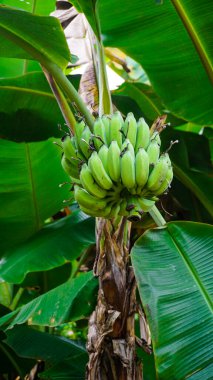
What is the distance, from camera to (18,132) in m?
1.62

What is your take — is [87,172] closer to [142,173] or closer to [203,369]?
[142,173]

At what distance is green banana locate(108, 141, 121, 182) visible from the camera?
0.96m

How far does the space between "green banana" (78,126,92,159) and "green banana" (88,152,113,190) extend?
0.06 metres

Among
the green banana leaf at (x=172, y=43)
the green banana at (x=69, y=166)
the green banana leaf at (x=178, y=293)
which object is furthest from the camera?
the green banana leaf at (x=172, y=43)

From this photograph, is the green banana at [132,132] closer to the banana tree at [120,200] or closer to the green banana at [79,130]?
the banana tree at [120,200]

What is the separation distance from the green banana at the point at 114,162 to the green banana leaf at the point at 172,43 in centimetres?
58

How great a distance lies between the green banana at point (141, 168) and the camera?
957mm

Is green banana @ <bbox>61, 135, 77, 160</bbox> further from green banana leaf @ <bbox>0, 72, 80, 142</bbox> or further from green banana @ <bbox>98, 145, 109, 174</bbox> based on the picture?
green banana leaf @ <bbox>0, 72, 80, 142</bbox>

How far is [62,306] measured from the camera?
4.32 ft

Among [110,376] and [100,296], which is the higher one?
[100,296]

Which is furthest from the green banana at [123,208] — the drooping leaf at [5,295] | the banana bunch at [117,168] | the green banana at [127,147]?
the drooping leaf at [5,295]

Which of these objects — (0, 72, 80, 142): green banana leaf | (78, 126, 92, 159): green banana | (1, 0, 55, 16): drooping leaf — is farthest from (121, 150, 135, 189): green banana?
(1, 0, 55, 16): drooping leaf

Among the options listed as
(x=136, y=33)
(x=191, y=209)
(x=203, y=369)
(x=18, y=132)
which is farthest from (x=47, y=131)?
(x=203, y=369)

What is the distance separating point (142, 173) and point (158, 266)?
21cm
